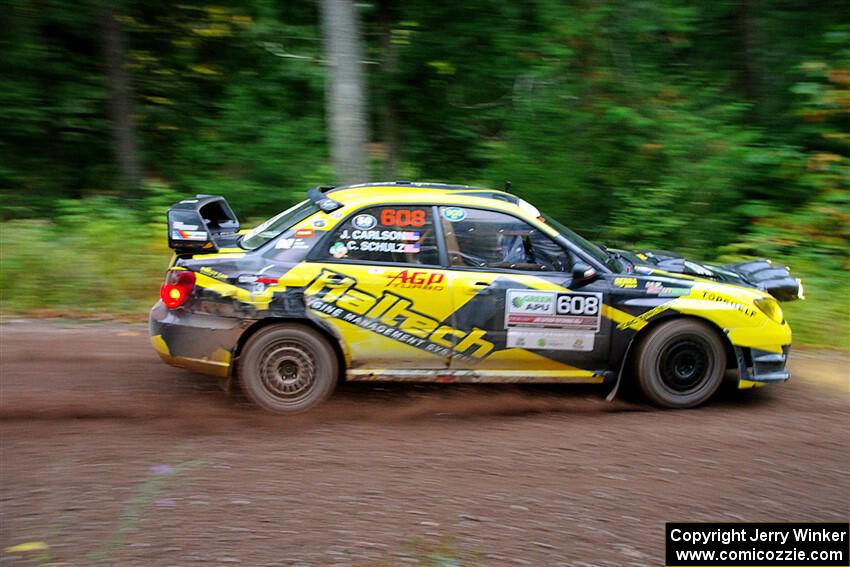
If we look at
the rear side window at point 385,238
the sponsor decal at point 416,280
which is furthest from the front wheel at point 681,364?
the rear side window at point 385,238

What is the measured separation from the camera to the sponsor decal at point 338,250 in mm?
6238

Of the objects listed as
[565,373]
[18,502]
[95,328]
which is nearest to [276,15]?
[95,328]

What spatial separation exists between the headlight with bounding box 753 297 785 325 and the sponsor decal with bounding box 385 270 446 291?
2.51 meters

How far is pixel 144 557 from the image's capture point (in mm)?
4109

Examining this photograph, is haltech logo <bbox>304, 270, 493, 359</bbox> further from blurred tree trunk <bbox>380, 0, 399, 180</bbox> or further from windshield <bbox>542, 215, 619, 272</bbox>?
blurred tree trunk <bbox>380, 0, 399, 180</bbox>

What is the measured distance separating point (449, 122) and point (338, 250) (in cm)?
948

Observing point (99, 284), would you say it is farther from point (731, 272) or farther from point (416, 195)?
point (731, 272)

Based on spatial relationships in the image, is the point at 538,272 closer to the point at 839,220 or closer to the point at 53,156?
the point at 839,220

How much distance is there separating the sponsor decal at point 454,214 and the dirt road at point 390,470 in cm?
144

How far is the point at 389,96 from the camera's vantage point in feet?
49.7

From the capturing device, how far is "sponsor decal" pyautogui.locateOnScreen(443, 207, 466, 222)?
6324 millimetres

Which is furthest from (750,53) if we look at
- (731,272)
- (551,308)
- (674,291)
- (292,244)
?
(292,244)

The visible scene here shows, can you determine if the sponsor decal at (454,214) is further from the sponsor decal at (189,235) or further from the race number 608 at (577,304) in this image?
the sponsor decal at (189,235)

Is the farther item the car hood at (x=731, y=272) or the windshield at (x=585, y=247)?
the car hood at (x=731, y=272)
